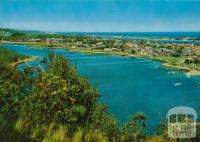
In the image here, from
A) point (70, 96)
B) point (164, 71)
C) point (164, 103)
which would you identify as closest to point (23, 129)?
point (70, 96)

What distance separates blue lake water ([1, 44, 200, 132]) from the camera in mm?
8281

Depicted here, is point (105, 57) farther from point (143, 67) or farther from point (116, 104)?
point (143, 67)

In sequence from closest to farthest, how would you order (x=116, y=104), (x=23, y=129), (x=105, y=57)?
(x=23, y=129) < (x=105, y=57) < (x=116, y=104)

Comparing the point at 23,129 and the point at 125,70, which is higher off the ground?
the point at 23,129

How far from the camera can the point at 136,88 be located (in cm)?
1001

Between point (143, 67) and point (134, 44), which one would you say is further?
point (143, 67)

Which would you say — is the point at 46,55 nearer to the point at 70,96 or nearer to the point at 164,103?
the point at 70,96

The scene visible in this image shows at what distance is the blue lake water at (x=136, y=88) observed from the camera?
8.28 metres

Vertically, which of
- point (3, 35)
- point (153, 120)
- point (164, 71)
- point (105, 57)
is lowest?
point (153, 120)

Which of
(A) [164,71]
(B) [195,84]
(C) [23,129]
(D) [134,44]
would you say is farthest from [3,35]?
(B) [195,84]

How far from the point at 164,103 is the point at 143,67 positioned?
204 centimetres

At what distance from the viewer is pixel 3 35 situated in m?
4.88

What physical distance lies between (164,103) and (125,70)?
3.60 feet

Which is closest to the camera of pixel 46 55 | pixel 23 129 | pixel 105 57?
pixel 23 129
